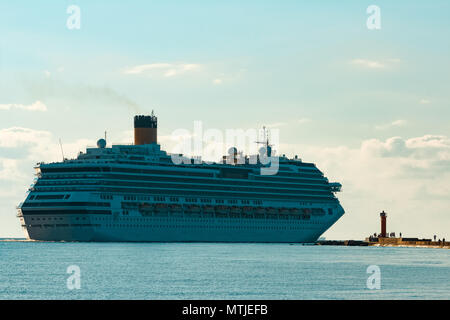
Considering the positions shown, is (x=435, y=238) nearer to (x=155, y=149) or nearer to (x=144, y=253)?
(x=155, y=149)

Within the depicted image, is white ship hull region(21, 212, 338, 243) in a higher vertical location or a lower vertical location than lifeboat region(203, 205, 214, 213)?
lower

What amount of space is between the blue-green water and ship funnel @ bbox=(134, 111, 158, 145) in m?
39.4

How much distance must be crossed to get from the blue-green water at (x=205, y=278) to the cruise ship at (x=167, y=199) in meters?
18.8

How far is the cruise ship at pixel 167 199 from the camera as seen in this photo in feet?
375

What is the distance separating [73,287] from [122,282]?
15.7 feet

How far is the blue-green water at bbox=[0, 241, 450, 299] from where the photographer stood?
54188 mm

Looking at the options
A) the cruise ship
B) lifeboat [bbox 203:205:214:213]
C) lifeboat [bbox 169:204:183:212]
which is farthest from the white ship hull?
lifeboat [bbox 203:205:214:213]

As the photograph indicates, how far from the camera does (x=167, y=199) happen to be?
406ft

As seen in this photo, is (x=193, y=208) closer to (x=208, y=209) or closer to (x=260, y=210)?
(x=208, y=209)

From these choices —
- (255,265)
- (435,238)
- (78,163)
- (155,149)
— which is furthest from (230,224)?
(435,238)

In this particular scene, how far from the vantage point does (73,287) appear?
56.8 m

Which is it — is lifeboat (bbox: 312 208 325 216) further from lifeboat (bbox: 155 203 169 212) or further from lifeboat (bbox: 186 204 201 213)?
lifeboat (bbox: 155 203 169 212)

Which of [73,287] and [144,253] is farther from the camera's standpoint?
[144,253]

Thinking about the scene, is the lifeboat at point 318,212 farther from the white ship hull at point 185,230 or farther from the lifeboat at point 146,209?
the lifeboat at point 146,209
